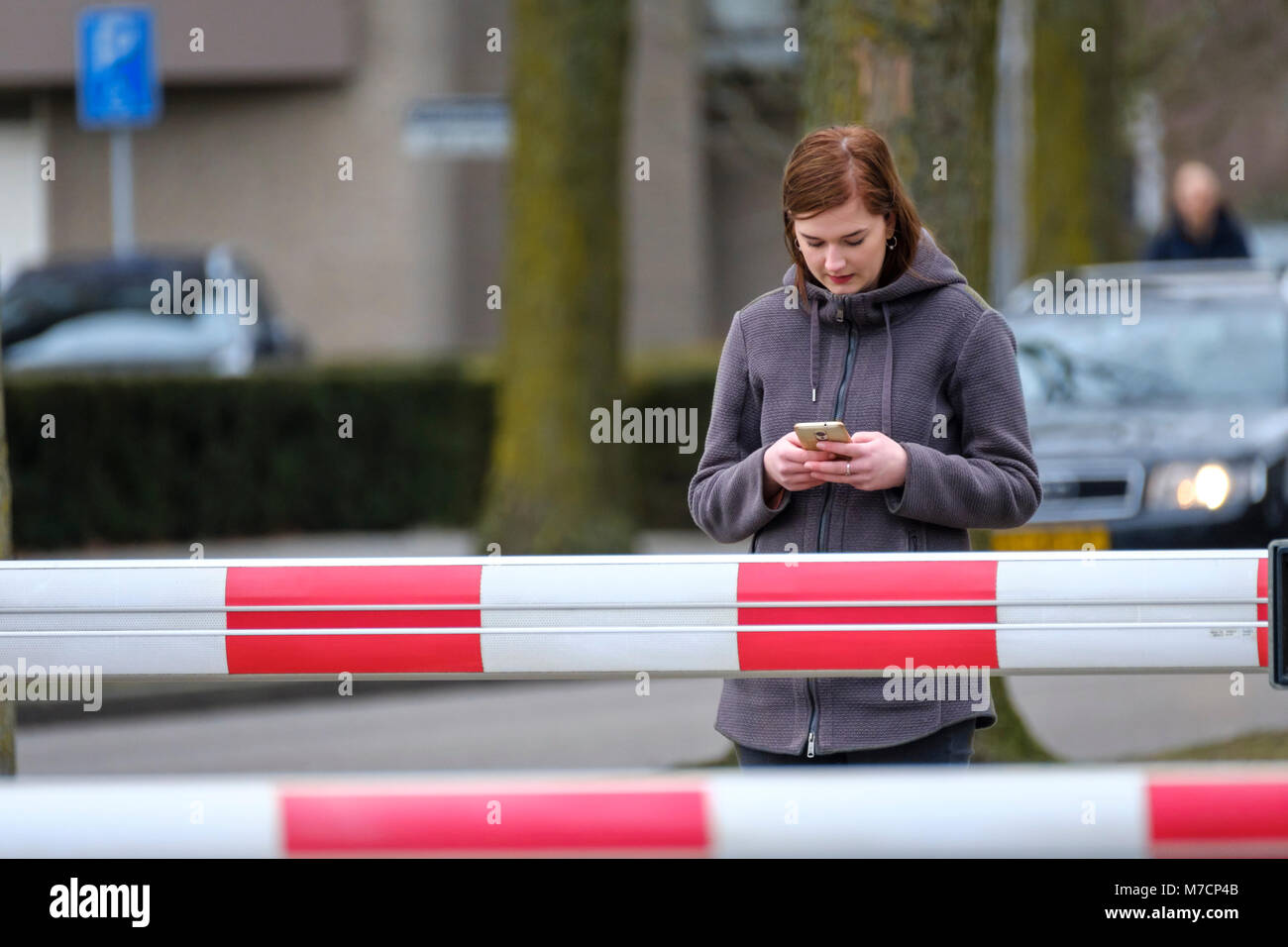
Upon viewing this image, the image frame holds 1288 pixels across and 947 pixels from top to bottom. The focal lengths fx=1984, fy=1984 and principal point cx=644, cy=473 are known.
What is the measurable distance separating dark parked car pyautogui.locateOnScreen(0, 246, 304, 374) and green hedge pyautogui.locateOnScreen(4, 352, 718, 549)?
2.22 ft

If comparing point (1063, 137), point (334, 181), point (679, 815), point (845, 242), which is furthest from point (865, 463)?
point (334, 181)

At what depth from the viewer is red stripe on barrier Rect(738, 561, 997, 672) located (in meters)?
3.11

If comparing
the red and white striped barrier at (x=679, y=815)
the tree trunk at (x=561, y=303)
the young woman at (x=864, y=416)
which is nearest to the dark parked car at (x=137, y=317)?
the tree trunk at (x=561, y=303)

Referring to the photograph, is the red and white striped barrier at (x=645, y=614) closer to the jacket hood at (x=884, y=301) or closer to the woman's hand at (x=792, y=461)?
the woman's hand at (x=792, y=461)

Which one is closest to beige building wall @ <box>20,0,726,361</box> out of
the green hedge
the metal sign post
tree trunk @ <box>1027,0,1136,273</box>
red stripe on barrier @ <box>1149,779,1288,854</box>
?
the green hedge

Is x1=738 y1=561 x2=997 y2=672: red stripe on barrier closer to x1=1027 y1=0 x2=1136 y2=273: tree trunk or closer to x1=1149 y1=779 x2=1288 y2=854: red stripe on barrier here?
x1=1149 y1=779 x2=1288 y2=854: red stripe on barrier

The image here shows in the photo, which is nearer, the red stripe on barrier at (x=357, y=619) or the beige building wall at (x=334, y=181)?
the red stripe on barrier at (x=357, y=619)

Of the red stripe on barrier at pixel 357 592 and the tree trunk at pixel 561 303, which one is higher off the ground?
the tree trunk at pixel 561 303

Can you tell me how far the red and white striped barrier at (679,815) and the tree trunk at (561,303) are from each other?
7.52m

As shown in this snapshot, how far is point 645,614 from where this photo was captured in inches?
127

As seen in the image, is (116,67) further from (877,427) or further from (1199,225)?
(877,427)

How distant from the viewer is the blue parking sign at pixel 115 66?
39.6 feet
